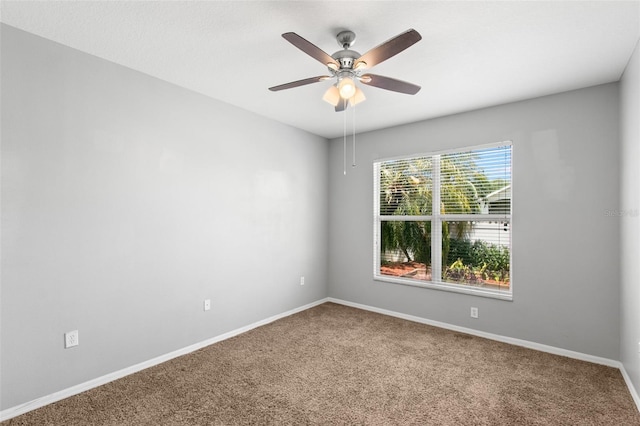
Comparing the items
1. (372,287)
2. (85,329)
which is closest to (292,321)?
(372,287)

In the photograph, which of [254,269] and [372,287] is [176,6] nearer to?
[254,269]

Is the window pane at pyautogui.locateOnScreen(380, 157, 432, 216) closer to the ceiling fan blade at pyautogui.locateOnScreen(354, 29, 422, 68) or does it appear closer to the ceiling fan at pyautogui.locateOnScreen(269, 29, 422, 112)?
the ceiling fan at pyautogui.locateOnScreen(269, 29, 422, 112)

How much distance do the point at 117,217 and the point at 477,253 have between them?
3758 mm

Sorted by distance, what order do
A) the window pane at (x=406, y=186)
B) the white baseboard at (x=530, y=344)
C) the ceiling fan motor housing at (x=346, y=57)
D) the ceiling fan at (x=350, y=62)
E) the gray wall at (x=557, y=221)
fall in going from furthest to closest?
1. the window pane at (x=406, y=186)
2. the gray wall at (x=557, y=221)
3. the white baseboard at (x=530, y=344)
4. the ceiling fan motor housing at (x=346, y=57)
5. the ceiling fan at (x=350, y=62)

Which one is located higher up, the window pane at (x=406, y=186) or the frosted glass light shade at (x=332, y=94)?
the frosted glass light shade at (x=332, y=94)

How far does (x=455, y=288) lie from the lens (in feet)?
12.8

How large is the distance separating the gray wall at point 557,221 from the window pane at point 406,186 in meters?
0.39

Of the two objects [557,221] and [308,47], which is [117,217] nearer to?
[308,47]

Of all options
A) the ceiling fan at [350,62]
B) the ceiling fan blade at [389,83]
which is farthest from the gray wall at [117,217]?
the ceiling fan blade at [389,83]

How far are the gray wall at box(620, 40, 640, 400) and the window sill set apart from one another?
976mm

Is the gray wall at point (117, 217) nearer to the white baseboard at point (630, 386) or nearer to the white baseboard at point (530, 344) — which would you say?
the white baseboard at point (530, 344)

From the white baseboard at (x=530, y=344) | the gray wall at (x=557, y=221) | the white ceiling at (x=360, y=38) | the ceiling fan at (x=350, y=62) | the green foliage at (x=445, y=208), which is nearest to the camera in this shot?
the ceiling fan at (x=350, y=62)

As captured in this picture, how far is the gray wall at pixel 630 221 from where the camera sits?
2348mm

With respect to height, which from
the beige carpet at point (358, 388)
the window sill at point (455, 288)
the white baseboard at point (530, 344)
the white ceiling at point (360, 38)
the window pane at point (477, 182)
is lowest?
the beige carpet at point (358, 388)
